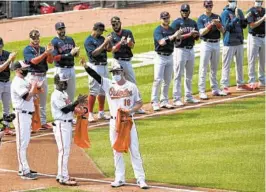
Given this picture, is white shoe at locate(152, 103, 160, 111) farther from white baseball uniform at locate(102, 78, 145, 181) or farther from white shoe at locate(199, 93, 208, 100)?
white baseball uniform at locate(102, 78, 145, 181)

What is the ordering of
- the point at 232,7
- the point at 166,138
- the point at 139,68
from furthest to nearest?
the point at 139,68
the point at 232,7
the point at 166,138

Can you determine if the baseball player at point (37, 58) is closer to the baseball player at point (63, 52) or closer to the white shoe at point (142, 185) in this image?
the baseball player at point (63, 52)

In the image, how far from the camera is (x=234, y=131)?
19484 millimetres

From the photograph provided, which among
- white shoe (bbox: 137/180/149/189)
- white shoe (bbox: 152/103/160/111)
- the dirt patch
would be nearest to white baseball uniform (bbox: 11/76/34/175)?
white shoe (bbox: 137/180/149/189)

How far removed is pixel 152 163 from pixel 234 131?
8.17ft

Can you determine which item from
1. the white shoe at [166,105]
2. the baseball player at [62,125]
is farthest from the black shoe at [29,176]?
the white shoe at [166,105]

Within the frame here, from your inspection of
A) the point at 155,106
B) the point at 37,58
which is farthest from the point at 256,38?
the point at 37,58

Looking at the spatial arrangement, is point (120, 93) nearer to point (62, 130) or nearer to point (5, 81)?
point (62, 130)

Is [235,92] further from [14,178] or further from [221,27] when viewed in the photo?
[14,178]

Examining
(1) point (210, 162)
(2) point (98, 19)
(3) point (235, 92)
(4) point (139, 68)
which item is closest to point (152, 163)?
(1) point (210, 162)

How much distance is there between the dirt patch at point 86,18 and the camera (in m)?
28.2

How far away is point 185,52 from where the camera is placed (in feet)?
70.3

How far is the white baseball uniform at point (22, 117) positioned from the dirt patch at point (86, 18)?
35.1 ft

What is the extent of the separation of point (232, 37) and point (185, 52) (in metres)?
1.45
